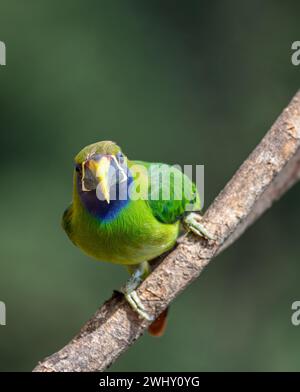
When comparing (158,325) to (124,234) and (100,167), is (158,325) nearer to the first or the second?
(124,234)

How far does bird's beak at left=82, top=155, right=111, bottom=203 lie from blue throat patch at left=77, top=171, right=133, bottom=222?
0.13 m

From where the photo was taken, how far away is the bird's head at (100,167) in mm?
2754

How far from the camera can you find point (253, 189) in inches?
116

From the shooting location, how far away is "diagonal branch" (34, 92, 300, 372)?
9.54 feet

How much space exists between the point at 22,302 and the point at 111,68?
182 cm

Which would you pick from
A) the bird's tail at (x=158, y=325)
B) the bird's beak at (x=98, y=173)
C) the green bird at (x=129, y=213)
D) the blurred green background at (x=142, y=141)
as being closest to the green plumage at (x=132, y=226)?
the green bird at (x=129, y=213)

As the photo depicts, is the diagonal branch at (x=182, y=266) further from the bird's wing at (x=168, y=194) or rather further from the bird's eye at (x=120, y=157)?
the bird's eye at (x=120, y=157)

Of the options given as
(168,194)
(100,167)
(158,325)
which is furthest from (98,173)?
(158,325)

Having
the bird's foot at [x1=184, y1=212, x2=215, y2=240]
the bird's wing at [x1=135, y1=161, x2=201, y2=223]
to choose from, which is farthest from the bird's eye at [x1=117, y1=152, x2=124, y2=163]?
the bird's foot at [x1=184, y1=212, x2=215, y2=240]

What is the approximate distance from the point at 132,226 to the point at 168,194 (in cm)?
21

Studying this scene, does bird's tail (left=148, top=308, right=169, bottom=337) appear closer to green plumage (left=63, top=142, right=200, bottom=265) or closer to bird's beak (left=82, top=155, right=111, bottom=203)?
green plumage (left=63, top=142, right=200, bottom=265)
